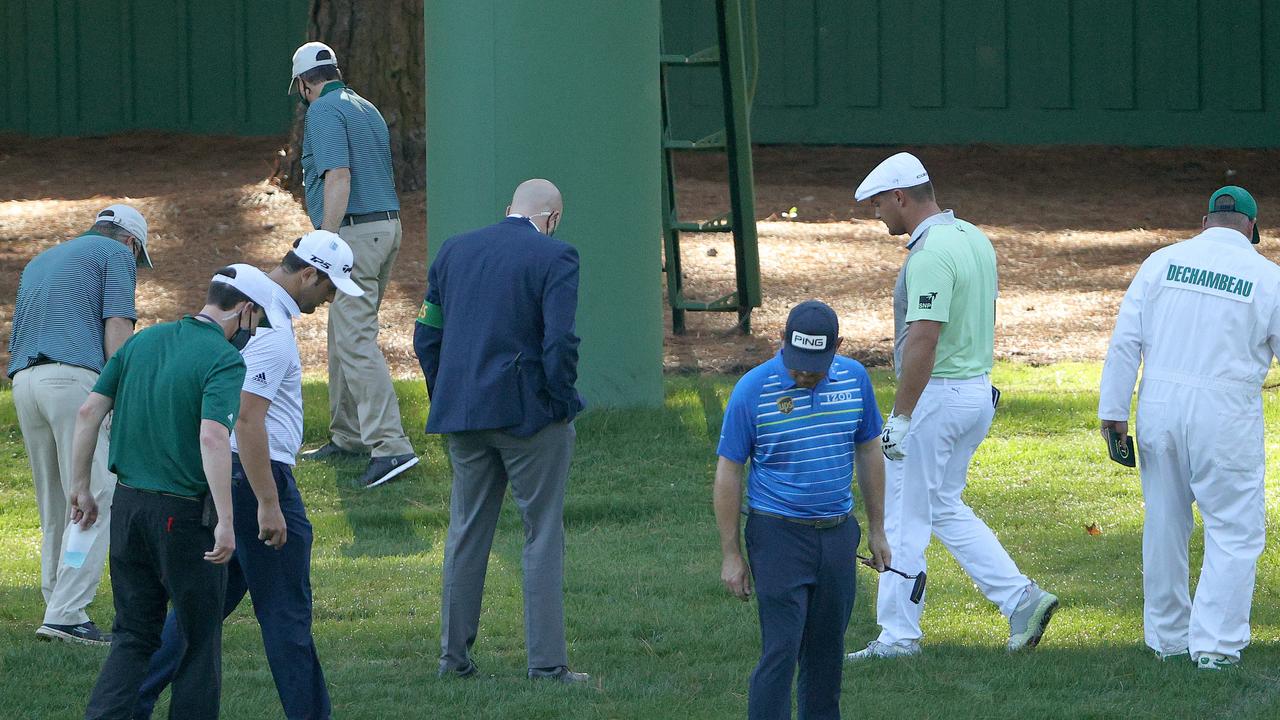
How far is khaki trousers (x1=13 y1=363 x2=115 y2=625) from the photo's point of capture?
7.04m

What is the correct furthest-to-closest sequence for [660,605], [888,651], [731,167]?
[731,167], [660,605], [888,651]

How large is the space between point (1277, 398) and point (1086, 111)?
37.2ft

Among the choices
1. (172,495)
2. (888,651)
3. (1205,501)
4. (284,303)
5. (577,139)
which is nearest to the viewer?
(172,495)

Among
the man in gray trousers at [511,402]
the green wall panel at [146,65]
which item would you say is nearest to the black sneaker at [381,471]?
the man in gray trousers at [511,402]

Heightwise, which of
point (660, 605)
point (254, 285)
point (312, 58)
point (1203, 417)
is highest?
point (312, 58)

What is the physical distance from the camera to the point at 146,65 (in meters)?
23.1

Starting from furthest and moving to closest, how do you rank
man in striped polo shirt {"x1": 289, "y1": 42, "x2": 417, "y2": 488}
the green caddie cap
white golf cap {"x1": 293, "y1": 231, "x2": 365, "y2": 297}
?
1. man in striped polo shirt {"x1": 289, "y1": 42, "x2": 417, "y2": 488}
2. the green caddie cap
3. white golf cap {"x1": 293, "y1": 231, "x2": 365, "y2": 297}

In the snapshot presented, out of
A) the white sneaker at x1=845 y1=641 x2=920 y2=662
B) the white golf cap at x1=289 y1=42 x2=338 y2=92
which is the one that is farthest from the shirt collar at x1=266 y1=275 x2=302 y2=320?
the white golf cap at x1=289 y1=42 x2=338 y2=92

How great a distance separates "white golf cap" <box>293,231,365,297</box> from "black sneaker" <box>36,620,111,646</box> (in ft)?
7.35

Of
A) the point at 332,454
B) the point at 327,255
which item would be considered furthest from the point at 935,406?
the point at 332,454

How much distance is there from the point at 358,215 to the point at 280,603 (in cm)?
442

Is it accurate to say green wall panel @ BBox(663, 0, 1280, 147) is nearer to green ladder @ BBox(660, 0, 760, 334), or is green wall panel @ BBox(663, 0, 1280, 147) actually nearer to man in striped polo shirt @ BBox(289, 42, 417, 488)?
green ladder @ BBox(660, 0, 760, 334)

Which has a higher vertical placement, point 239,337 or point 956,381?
point 239,337

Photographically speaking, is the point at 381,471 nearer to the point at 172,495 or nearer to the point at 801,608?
the point at 172,495
